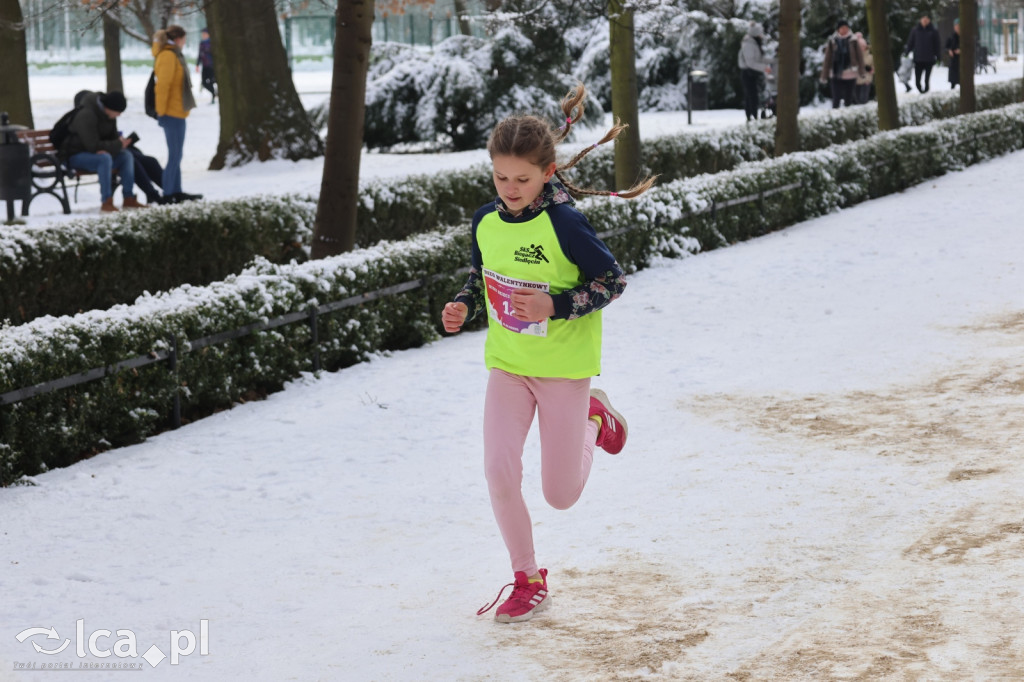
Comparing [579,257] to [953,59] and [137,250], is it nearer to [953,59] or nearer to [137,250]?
[137,250]

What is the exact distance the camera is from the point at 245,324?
25.8 feet

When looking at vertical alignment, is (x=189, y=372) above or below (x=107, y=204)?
below

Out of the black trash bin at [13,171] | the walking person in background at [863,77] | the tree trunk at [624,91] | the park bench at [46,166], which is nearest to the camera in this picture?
the black trash bin at [13,171]

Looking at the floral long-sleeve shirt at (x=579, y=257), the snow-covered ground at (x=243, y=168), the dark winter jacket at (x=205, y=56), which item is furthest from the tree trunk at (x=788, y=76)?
the dark winter jacket at (x=205, y=56)

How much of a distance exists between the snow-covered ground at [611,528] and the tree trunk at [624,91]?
507 centimetres

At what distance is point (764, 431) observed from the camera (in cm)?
681

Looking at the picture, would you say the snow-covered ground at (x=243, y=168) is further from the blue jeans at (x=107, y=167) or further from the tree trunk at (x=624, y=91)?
the tree trunk at (x=624, y=91)

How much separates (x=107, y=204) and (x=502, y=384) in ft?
34.6

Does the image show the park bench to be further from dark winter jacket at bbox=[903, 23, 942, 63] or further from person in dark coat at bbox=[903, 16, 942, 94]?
dark winter jacket at bbox=[903, 23, 942, 63]

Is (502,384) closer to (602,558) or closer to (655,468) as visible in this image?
(602,558)

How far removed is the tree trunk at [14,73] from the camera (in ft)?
57.1

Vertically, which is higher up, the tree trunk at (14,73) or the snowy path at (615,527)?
the tree trunk at (14,73)

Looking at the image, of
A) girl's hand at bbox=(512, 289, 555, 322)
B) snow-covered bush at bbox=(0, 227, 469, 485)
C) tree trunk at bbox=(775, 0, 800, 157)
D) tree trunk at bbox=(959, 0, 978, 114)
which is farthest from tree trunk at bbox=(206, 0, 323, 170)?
girl's hand at bbox=(512, 289, 555, 322)

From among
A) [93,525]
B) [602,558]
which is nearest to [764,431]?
[602,558]
